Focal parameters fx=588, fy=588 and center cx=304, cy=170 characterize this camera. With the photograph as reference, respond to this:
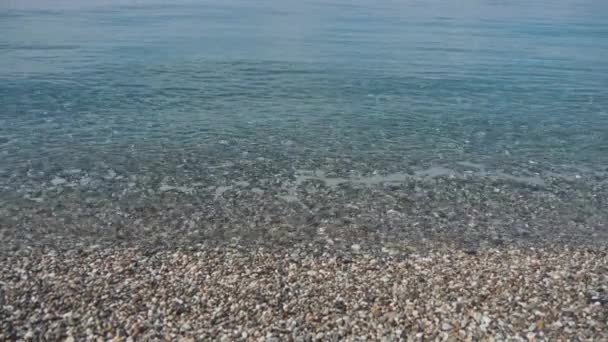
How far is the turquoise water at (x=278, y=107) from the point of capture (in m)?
25.8

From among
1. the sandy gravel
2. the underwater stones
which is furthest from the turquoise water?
the sandy gravel

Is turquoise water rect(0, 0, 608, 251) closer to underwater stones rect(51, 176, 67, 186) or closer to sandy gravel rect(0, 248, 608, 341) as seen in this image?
underwater stones rect(51, 176, 67, 186)

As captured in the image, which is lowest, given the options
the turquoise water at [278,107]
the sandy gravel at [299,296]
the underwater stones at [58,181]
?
the sandy gravel at [299,296]

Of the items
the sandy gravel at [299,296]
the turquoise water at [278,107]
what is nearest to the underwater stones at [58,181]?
the turquoise water at [278,107]

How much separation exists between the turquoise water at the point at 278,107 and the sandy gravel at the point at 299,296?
6.12m

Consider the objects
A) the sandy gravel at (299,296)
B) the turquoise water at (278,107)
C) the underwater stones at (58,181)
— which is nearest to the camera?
the sandy gravel at (299,296)

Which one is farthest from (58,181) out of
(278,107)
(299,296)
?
(278,107)

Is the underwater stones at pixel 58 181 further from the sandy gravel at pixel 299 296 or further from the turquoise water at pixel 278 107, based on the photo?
the sandy gravel at pixel 299 296

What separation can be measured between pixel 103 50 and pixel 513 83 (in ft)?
115

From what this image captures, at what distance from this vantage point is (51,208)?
21.3m

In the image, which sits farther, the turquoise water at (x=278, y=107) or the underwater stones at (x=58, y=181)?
the turquoise water at (x=278, y=107)

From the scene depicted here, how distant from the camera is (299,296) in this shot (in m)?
14.7

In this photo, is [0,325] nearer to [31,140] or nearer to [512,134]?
[31,140]

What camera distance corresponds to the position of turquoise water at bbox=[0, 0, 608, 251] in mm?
25812
